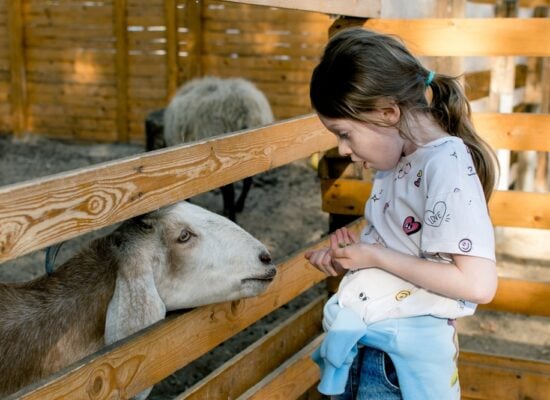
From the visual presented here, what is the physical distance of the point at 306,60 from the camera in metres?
11.4

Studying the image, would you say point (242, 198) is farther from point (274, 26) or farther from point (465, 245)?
point (465, 245)

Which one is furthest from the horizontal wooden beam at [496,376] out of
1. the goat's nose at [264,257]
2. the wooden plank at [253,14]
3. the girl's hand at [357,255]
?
the wooden plank at [253,14]

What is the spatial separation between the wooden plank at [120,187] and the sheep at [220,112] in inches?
216

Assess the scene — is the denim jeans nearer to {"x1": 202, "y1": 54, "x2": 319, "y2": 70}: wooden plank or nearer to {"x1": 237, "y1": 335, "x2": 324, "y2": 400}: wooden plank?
{"x1": 237, "y1": 335, "x2": 324, "y2": 400}: wooden plank

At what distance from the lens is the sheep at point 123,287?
2.41 metres

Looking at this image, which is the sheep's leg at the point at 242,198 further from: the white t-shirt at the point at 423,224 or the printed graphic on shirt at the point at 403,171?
the printed graphic on shirt at the point at 403,171

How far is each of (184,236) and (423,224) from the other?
0.97 m

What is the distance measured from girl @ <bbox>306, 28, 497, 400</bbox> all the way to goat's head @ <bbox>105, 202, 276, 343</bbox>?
0.50 meters

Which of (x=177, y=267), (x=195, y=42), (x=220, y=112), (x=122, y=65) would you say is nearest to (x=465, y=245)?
(x=177, y=267)

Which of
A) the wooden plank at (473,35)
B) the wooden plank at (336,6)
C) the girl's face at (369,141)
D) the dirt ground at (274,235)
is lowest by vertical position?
the dirt ground at (274,235)

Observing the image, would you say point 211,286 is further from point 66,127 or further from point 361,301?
point 66,127

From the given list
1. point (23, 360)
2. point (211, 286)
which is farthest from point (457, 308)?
point (23, 360)

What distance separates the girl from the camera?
1959 millimetres

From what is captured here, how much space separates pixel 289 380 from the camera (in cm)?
318
